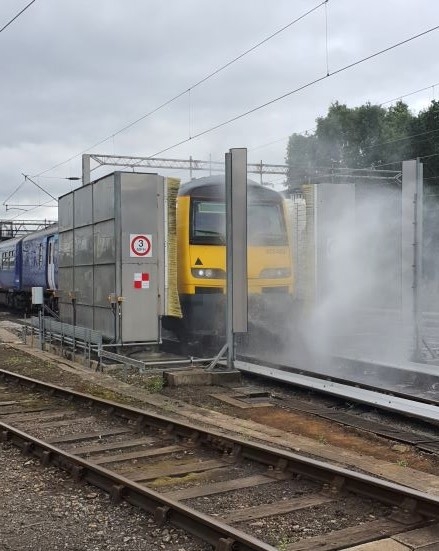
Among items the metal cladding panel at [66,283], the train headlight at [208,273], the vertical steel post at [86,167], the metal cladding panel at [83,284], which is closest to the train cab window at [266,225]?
the train headlight at [208,273]

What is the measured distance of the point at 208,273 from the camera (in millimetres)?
11797

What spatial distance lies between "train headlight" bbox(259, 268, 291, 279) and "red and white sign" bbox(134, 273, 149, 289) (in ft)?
7.01

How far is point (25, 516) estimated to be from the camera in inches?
181

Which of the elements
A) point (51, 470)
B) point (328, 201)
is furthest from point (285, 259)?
point (51, 470)

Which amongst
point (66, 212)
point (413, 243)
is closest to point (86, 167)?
point (66, 212)

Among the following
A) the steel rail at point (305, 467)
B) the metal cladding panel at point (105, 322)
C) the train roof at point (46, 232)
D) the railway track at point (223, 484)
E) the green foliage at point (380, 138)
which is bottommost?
the railway track at point (223, 484)

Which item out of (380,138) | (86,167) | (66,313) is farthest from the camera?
(380,138)

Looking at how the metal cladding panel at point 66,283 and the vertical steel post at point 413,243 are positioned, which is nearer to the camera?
the vertical steel post at point 413,243

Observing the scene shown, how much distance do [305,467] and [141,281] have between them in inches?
260

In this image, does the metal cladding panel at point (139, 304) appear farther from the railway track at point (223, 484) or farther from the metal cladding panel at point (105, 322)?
the railway track at point (223, 484)

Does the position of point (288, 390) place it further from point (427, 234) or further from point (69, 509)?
point (427, 234)

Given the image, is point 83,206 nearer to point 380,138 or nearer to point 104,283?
point 104,283

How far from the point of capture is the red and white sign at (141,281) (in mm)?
11273

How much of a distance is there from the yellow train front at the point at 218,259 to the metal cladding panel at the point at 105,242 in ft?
4.05
